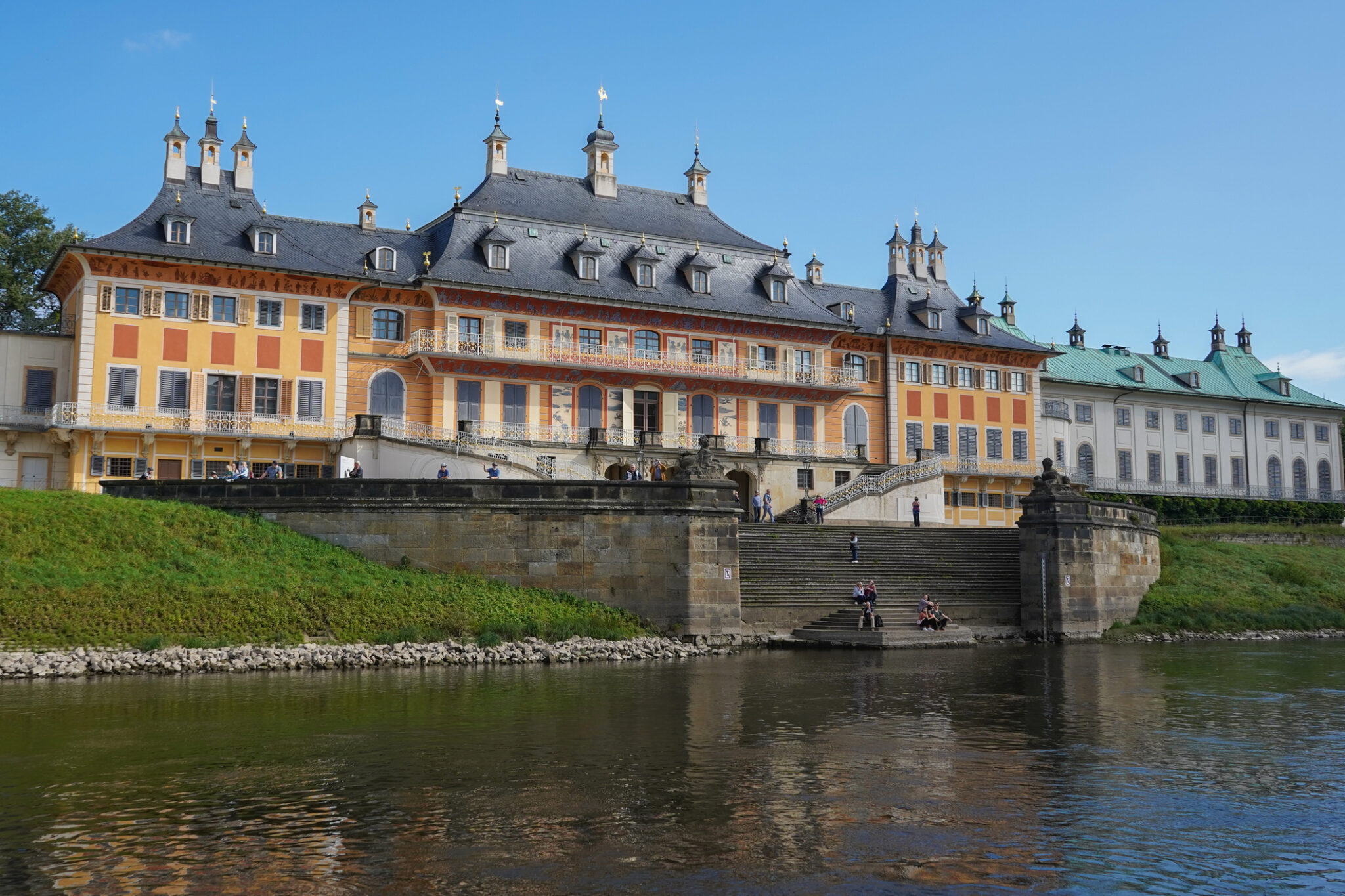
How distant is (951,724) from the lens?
62.5ft

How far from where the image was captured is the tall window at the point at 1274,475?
73750 millimetres

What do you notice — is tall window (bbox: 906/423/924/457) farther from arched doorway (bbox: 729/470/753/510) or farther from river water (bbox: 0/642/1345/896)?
river water (bbox: 0/642/1345/896)

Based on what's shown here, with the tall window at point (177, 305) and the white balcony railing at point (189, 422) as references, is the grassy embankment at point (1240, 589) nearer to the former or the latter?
the white balcony railing at point (189, 422)

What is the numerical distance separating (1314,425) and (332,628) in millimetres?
68104

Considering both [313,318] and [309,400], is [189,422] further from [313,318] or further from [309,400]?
[313,318]

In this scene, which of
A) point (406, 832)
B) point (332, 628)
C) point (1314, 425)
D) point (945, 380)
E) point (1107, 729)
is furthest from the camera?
point (1314, 425)

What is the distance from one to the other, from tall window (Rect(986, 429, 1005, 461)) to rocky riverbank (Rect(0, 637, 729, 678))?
3158cm

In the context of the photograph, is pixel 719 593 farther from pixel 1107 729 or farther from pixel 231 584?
pixel 1107 729

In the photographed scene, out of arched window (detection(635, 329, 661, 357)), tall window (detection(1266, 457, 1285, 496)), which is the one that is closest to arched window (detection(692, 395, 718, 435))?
arched window (detection(635, 329, 661, 357))

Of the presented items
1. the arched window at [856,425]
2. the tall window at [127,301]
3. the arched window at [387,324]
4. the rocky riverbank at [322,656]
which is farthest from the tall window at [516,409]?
the rocky riverbank at [322,656]

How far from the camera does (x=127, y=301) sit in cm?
4350

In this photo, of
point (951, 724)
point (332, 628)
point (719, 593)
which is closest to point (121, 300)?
point (332, 628)

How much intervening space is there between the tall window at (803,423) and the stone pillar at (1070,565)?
48.5 feet

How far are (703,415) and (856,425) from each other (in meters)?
8.61
